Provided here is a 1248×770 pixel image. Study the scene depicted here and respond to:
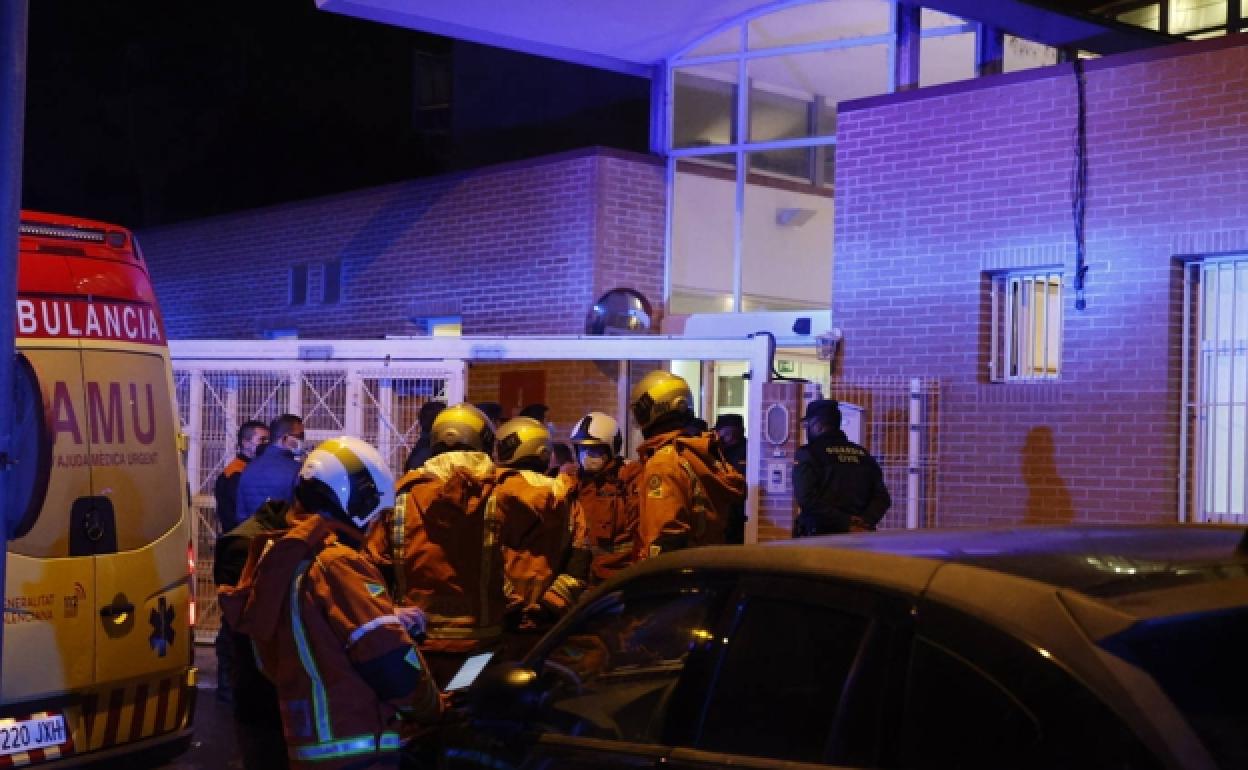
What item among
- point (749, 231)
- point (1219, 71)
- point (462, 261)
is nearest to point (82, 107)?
point (462, 261)

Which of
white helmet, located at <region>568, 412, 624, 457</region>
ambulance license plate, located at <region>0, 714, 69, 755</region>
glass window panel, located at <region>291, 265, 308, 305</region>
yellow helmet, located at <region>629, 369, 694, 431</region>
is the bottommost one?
ambulance license plate, located at <region>0, 714, 69, 755</region>

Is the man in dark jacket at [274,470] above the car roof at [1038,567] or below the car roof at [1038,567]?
below

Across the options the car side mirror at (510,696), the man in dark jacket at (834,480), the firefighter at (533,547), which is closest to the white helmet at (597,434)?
the firefighter at (533,547)

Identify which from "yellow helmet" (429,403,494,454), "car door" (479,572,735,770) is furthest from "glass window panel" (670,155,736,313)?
"car door" (479,572,735,770)

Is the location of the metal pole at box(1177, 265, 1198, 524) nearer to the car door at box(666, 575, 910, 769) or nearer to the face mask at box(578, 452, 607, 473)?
the face mask at box(578, 452, 607, 473)

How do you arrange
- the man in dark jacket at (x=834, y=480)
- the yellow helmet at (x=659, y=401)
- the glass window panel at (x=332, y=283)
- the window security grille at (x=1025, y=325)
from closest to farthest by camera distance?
the yellow helmet at (x=659, y=401) < the man in dark jacket at (x=834, y=480) < the window security grille at (x=1025, y=325) < the glass window panel at (x=332, y=283)

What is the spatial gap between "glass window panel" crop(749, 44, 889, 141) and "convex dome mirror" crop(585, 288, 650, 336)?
211 cm

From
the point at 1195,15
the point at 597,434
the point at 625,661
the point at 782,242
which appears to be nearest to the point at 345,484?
the point at 625,661

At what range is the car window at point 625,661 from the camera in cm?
370

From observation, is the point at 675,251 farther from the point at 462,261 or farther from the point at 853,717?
the point at 853,717

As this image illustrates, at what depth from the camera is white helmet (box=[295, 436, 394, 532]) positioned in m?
4.82

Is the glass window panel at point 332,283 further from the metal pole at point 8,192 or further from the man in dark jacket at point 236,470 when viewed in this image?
the metal pole at point 8,192

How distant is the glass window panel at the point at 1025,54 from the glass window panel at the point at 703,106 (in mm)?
2765

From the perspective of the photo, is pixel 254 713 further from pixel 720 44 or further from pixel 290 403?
pixel 720 44
